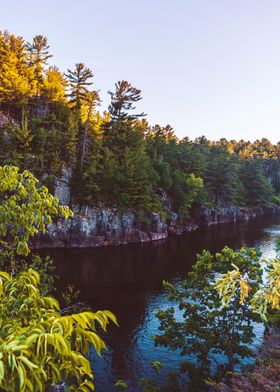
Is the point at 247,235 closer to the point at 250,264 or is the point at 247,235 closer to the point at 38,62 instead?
the point at 250,264

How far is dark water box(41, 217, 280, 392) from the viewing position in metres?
20.2

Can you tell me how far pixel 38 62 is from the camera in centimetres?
5825

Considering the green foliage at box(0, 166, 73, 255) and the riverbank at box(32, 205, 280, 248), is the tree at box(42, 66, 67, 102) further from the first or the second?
the green foliage at box(0, 166, 73, 255)

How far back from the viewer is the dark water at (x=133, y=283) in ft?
66.1

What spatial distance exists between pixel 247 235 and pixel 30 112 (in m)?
53.8

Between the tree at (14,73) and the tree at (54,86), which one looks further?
the tree at (54,86)

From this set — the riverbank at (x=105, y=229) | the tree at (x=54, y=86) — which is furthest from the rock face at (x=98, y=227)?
the tree at (x=54, y=86)

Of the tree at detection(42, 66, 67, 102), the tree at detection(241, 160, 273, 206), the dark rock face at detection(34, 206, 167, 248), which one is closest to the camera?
the dark rock face at detection(34, 206, 167, 248)

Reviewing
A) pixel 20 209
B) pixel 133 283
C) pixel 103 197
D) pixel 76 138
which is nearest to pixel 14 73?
pixel 76 138

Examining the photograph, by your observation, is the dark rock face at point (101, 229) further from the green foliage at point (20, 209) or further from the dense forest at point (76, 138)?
the green foliage at point (20, 209)

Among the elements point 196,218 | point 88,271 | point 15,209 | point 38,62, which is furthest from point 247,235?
point 15,209

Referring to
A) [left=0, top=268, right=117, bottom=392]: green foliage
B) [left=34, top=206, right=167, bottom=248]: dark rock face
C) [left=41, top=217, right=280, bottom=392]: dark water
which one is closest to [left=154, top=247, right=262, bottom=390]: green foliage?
[left=41, top=217, right=280, bottom=392]: dark water

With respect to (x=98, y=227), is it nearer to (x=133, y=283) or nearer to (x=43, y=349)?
(x=133, y=283)

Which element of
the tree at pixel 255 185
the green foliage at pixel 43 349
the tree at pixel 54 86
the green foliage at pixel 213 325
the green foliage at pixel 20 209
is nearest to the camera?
the green foliage at pixel 43 349
